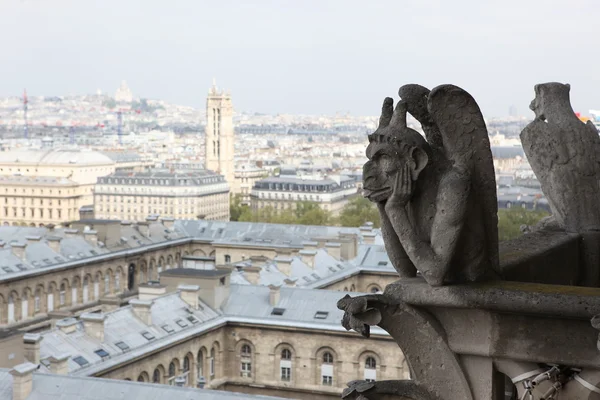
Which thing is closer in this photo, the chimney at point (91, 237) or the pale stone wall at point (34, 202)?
the chimney at point (91, 237)

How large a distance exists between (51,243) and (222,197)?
11972 cm

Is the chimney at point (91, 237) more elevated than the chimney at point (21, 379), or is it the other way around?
the chimney at point (21, 379)

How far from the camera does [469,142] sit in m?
7.30

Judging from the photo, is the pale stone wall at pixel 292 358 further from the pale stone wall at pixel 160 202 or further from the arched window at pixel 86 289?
the pale stone wall at pixel 160 202

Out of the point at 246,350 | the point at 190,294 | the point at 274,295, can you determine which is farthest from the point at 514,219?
the point at 190,294

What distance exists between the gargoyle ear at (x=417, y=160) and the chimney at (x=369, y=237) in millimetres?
77495

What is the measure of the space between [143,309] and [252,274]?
1350 centimetres

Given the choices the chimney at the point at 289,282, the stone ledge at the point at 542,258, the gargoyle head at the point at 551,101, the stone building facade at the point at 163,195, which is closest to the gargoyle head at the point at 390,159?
the stone ledge at the point at 542,258

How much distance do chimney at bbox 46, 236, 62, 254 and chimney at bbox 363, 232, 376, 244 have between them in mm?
22353

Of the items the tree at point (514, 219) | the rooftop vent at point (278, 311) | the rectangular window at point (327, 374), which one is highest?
the rooftop vent at point (278, 311)

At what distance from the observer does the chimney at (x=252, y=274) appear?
216 feet

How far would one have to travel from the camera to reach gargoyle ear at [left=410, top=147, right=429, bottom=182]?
7.06 m

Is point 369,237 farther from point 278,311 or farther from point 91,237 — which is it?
point 278,311

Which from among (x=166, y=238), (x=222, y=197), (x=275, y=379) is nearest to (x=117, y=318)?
(x=275, y=379)
